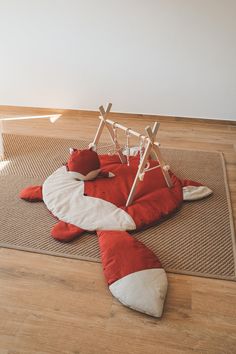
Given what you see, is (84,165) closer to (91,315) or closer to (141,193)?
(141,193)

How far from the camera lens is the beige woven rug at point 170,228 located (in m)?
1.52

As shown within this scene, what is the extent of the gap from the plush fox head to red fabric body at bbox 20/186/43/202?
244 mm

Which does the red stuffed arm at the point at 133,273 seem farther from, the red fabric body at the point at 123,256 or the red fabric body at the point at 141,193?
the red fabric body at the point at 141,193

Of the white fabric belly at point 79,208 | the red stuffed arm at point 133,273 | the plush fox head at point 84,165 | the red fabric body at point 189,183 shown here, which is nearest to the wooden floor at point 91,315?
the red stuffed arm at point 133,273

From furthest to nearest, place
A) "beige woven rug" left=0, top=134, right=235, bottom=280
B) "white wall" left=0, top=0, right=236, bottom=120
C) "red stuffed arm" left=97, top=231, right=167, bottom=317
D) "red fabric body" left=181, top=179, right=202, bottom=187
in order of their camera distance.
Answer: "white wall" left=0, top=0, right=236, bottom=120 → "red fabric body" left=181, top=179, right=202, bottom=187 → "beige woven rug" left=0, top=134, right=235, bottom=280 → "red stuffed arm" left=97, top=231, right=167, bottom=317

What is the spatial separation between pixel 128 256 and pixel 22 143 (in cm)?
166

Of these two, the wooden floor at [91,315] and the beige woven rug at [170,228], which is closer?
the wooden floor at [91,315]

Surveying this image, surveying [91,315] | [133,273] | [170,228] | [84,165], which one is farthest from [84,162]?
[91,315]

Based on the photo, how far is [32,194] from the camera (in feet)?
6.34

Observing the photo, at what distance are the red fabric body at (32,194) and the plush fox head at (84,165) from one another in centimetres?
24

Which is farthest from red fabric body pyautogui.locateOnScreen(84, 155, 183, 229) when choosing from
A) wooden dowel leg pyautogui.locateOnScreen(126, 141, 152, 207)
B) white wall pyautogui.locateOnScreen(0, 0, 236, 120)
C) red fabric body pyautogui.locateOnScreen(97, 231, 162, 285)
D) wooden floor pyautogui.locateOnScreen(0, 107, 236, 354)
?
white wall pyautogui.locateOnScreen(0, 0, 236, 120)

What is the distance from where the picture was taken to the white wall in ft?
9.37

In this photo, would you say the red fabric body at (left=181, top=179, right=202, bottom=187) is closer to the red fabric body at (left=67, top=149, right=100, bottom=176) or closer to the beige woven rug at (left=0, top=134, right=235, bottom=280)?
the beige woven rug at (left=0, top=134, right=235, bottom=280)

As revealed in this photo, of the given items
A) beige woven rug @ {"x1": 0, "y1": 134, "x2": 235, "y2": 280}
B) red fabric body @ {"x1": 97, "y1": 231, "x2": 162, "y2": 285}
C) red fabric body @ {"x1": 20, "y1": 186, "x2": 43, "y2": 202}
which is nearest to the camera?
red fabric body @ {"x1": 97, "y1": 231, "x2": 162, "y2": 285}
